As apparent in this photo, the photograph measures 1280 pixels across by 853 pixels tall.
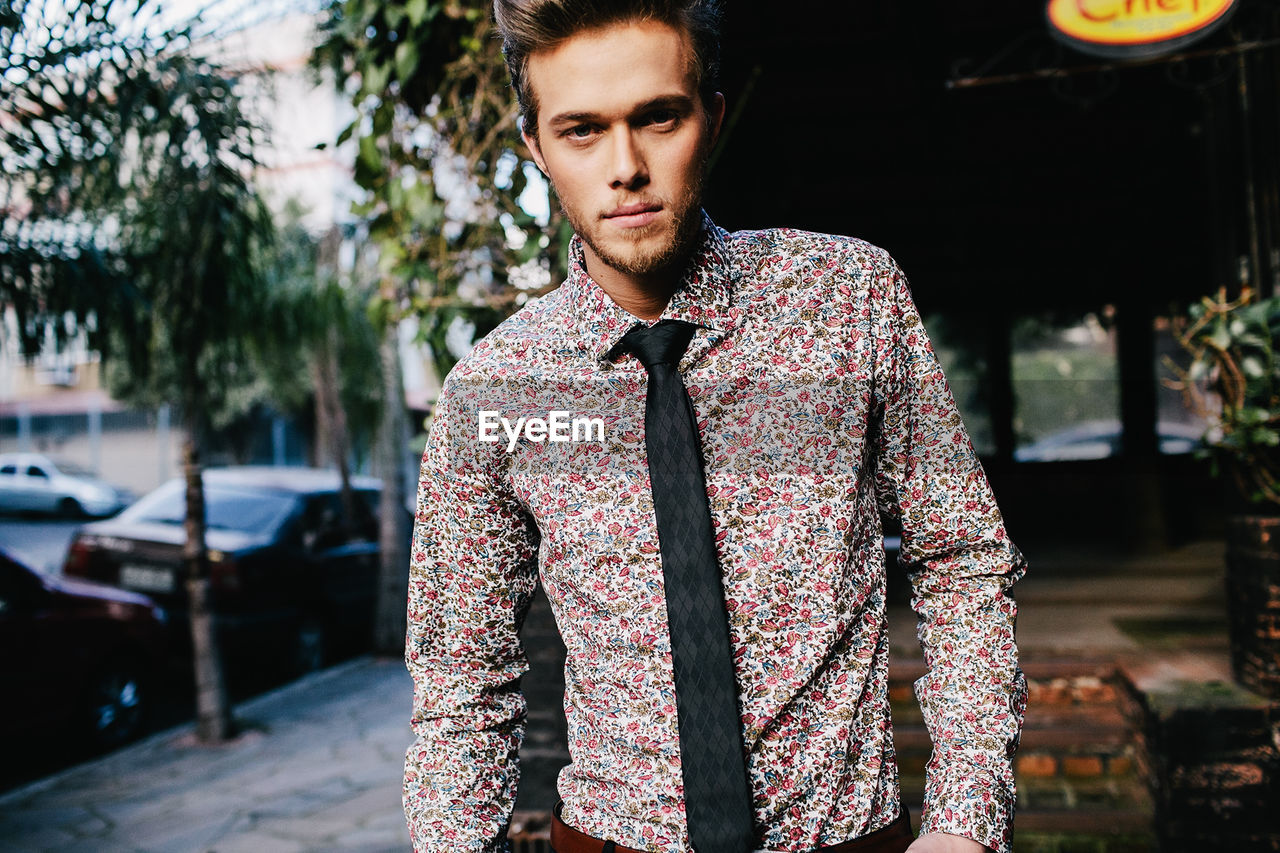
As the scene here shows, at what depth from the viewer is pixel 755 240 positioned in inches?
57.3

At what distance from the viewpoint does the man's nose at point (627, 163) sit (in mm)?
1274

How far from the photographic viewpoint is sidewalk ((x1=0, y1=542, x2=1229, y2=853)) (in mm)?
4441

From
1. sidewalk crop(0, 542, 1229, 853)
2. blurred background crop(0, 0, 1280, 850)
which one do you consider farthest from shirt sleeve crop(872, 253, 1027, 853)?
sidewalk crop(0, 542, 1229, 853)

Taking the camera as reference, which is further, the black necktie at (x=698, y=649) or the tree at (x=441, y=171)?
the tree at (x=441, y=171)

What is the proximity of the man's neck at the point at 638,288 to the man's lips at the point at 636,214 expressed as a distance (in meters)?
0.10

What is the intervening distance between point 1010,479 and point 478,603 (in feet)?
34.3

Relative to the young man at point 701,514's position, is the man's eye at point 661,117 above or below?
above

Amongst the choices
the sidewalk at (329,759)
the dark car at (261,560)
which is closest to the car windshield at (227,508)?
the dark car at (261,560)

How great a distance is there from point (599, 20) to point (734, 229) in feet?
8.42

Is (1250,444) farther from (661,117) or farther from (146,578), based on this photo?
Answer: (146,578)

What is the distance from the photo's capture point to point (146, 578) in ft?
24.1

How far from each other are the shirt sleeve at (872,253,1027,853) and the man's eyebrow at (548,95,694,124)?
36 cm

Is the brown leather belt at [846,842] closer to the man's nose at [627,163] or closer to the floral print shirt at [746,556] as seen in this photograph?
the floral print shirt at [746,556]

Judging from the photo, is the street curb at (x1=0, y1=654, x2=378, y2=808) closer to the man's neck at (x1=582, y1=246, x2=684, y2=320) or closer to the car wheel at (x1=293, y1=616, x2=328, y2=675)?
the car wheel at (x1=293, y1=616, x2=328, y2=675)
